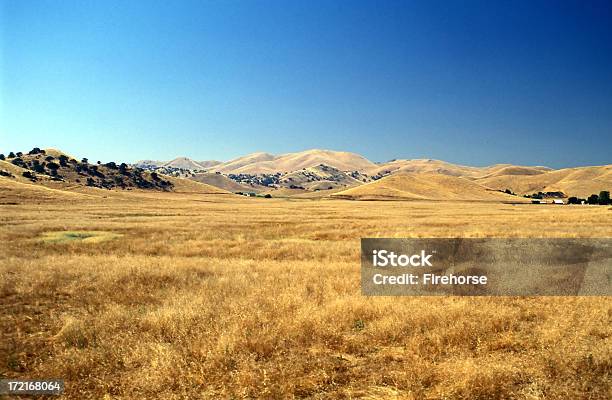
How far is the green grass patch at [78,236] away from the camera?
24.5 m

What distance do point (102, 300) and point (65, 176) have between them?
175627mm

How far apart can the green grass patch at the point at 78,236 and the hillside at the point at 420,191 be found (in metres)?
131

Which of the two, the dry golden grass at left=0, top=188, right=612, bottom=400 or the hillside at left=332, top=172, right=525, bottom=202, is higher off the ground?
the hillside at left=332, top=172, right=525, bottom=202

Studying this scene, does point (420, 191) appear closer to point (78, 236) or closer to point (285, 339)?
point (78, 236)

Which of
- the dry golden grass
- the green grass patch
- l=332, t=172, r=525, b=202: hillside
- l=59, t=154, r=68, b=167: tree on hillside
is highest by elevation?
l=59, t=154, r=68, b=167: tree on hillside

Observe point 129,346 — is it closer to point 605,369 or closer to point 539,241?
point 605,369

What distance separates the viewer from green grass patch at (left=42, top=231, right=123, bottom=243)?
24531 millimetres

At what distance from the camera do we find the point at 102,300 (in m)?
11.3

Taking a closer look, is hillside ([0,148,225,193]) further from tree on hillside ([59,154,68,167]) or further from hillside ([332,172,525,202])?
hillside ([332,172,525,202])

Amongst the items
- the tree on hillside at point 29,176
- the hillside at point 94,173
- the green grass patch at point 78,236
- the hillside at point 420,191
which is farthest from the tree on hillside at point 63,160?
the green grass patch at point 78,236

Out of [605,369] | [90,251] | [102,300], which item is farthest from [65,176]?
[605,369]
